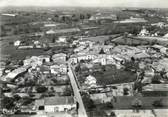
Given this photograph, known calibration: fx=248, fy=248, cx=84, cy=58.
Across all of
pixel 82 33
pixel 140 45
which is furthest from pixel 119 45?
pixel 82 33

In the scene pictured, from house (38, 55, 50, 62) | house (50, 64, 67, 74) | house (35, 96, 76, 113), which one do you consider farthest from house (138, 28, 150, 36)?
house (35, 96, 76, 113)

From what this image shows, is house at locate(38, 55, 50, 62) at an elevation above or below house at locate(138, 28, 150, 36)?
below

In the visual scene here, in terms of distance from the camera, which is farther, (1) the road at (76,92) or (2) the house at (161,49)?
(2) the house at (161,49)

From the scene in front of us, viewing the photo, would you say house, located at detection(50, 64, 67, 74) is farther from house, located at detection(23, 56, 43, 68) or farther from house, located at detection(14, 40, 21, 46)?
house, located at detection(14, 40, 21, 46)

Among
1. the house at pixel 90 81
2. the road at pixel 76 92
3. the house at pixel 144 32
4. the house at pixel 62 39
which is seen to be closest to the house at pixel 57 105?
the road at pixel 76 92

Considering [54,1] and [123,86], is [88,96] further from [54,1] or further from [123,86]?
[54,1]

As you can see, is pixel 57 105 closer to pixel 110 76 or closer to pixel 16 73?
pixel 110 76

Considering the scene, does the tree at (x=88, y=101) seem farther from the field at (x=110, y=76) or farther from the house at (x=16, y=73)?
the house at (x=16, y=73)

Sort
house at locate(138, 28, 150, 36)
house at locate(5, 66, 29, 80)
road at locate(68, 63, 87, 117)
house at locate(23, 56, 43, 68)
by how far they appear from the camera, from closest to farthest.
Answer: road at locate(68, 63, 87, 117)
house at locate(5, 66, 29, 80)
house at locate(23, 56, 43, 68)
house at locate(138, 28, 150, 36)
